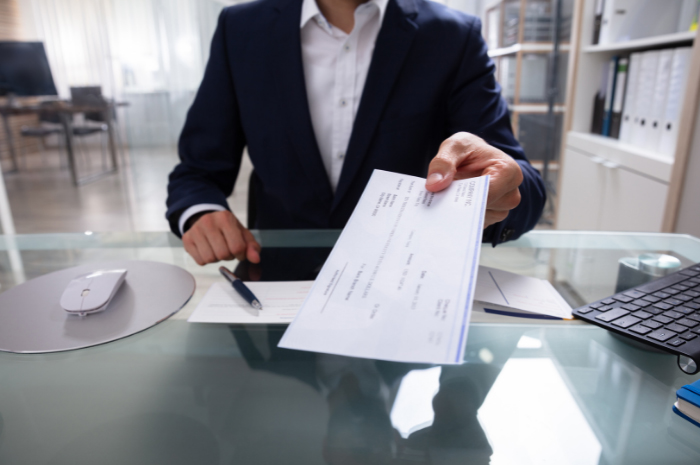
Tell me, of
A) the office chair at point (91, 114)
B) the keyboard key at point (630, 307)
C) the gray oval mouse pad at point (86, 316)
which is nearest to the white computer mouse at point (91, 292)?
the gray oval mouse pad at point (86, 316)

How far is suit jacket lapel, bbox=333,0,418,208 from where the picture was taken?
1158mm

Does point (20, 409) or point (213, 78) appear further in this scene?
point (213, 78)

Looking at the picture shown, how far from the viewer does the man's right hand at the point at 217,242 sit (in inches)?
35.0

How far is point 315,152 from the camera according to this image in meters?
1.19

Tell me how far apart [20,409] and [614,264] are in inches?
38.4

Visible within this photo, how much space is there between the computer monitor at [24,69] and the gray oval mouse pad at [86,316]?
9.74 ft

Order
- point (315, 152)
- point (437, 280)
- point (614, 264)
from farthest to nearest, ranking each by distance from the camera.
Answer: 1. point (315, 152)
2. point (614, 264)
3. point (437, 280)

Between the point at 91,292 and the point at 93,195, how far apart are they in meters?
3.39

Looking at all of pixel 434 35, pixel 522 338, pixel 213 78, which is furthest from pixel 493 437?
pixel 213 78

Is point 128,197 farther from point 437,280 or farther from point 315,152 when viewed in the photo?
point 437,280

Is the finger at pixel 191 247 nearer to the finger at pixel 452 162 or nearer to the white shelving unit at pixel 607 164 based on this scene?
the finger at pixel 452 162

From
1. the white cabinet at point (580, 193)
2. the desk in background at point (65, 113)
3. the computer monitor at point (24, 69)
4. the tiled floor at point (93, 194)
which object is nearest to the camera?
the white cabinet at point (580, 193)

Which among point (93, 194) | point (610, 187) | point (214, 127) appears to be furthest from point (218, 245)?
point (93, 194)

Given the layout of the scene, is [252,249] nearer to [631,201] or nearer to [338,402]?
[338,402]
